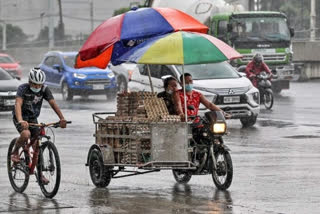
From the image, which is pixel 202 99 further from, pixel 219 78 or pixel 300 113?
pixel 300 113

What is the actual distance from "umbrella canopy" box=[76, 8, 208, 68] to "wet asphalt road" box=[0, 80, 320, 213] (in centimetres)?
173

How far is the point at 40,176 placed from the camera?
12320 millimetres

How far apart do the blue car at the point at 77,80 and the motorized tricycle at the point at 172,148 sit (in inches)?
869

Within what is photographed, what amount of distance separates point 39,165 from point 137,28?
2110 mm

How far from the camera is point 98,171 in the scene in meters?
13.3

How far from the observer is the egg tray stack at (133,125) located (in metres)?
12.7

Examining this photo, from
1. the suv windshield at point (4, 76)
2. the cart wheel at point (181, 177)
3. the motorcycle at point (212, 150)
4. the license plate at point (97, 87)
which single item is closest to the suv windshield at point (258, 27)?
the license plate at point (97, 87)

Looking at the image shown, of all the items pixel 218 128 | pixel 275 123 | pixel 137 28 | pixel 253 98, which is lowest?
pixel 275 123

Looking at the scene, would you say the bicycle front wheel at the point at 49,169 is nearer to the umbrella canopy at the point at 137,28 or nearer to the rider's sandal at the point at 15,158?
the rider's sandal at the point at 15,158

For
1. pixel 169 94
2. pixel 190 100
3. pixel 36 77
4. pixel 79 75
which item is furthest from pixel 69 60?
pixel 36 77

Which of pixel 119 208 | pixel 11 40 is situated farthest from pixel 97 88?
pixel 11 40

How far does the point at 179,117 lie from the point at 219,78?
10.5 meters

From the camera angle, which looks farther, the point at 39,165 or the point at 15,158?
the point at 15,158

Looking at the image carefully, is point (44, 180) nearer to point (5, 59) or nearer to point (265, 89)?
point (265, 89)
